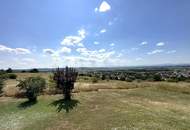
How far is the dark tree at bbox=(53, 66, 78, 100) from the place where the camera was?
29422 mm

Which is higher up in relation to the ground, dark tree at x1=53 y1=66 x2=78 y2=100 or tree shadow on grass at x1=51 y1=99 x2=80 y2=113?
dark tree at x1=53 y1=66 x2=78 y2=100

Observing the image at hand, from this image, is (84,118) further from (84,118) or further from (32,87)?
(32,87)

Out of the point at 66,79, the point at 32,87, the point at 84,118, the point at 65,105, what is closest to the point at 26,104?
the point at 32,87

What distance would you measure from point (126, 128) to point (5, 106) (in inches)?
710

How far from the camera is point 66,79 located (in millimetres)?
29750

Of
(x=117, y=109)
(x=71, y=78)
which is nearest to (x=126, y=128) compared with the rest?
(x=117, y=109)

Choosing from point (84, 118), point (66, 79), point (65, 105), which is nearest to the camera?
point (84, 118)

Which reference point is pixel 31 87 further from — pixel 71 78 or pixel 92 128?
pixel 92 128

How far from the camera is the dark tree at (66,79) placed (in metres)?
29.4

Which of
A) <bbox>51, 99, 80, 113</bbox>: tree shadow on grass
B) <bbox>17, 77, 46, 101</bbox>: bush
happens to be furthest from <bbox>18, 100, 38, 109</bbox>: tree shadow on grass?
<bbox>51, 99, 80, 113</bbox>: tree shadow on grass

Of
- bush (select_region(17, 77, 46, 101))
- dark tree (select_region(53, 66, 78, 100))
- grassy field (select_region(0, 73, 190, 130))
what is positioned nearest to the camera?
grassy field (select_region(0, 73, 190, 130))

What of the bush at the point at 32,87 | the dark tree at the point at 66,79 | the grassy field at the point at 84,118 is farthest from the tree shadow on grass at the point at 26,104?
the dark tree at the point at 66,79

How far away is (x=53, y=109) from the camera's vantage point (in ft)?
77.8

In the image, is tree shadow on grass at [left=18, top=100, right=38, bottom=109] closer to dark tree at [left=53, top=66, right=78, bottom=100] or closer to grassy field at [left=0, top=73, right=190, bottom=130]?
grassy field at [left=0, top=73, right=190, bottom=130]
